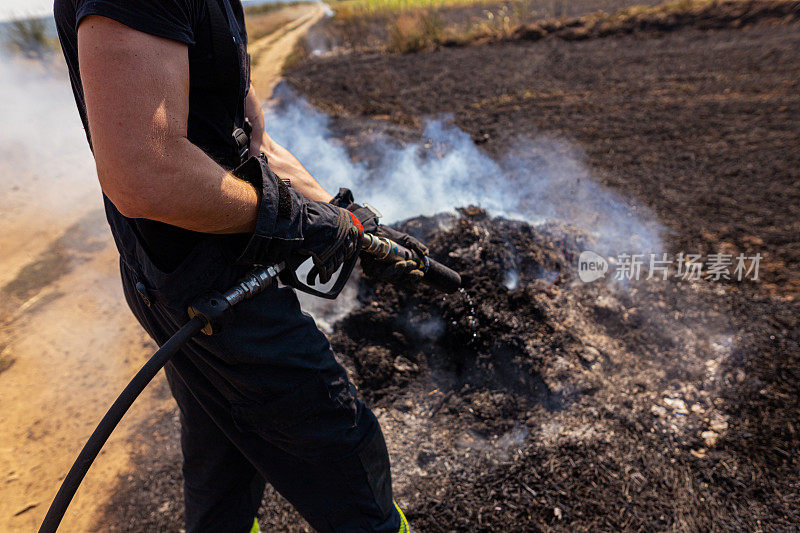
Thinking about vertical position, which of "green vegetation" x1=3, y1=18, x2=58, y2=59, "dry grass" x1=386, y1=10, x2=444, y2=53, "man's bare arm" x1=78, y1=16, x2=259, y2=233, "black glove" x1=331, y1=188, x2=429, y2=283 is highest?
"dry grass" x1=386, y1=10, x2=444, y2=53

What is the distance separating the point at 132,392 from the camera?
1091 mm

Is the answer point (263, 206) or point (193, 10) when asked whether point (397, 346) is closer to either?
point (263, 206)

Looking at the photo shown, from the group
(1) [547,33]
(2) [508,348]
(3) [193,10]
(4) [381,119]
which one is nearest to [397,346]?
(2) [508,348]

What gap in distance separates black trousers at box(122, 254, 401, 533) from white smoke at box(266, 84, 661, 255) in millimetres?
2385

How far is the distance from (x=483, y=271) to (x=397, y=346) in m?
0.77

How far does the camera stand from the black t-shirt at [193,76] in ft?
3.12

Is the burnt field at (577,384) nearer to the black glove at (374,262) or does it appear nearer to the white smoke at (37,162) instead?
the black glove at (374,262)

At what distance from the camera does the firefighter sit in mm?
943

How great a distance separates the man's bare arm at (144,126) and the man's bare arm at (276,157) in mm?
587

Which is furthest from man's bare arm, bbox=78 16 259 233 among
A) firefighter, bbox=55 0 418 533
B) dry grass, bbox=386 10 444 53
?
dry grass, bbox=386 10 444 53

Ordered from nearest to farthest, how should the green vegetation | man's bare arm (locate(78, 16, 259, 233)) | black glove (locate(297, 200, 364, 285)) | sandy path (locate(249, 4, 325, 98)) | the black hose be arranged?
man's bare arm (locate(78, 16, 259, 233)) < the black hose < black glove (locate(297, 200, 364, 285)) < the green vegetation < sandy path (locate(249, 4, 325, 98))

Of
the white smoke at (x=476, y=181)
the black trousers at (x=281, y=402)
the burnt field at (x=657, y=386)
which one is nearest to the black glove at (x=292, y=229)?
the black trousers at (x=281, y=402)

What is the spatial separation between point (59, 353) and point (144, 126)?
3169 mm

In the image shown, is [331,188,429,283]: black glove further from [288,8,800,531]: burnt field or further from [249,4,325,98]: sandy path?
[249,4,325,98]: sandy path
